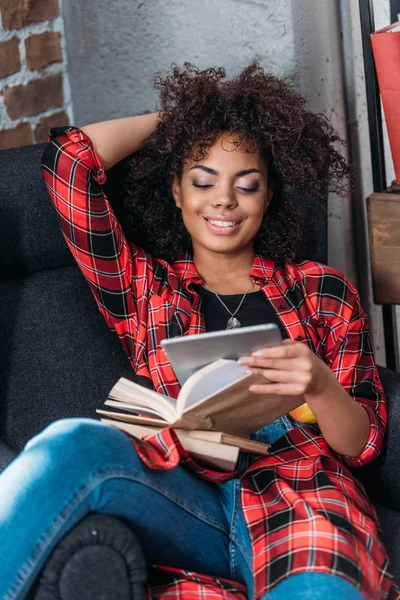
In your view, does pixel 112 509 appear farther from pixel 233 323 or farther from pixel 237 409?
pixel 233 323

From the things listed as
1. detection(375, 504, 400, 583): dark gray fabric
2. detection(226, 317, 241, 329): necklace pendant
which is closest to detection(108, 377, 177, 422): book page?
detection(226, 317, 241, 329): necklace pendant

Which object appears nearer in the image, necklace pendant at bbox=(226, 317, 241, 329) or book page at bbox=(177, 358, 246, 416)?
book page at bbox=(177, 358, 246, 416)

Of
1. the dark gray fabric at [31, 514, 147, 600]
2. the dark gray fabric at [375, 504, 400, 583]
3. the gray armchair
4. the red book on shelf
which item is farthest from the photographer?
the red book on shelf

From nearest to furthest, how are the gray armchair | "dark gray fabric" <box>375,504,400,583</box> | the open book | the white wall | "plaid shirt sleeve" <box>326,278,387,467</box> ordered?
the open book → "dark gray fabric" <box>375,504,400,583</box> → "plaid shirt sleeve" <box>326,278,387,467</box> → the gray armchair → the white wall

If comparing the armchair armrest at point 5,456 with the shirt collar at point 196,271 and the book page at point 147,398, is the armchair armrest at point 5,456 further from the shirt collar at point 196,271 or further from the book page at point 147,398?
the shirt collar at point 196,271

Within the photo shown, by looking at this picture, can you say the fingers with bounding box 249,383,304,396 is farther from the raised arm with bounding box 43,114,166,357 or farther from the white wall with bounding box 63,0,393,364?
the white wall with bounding box 63,0,393,364

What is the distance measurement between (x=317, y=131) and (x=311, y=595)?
0.90m

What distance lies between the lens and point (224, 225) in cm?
141

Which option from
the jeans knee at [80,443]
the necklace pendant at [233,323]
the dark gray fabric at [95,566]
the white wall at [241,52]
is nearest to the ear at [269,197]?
the necklace pendant at [233,323]

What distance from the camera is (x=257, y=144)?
143 cm

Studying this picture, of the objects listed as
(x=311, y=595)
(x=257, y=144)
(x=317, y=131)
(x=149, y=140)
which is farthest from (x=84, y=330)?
(x=311, y=595)

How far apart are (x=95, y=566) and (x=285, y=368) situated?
14.1 inches

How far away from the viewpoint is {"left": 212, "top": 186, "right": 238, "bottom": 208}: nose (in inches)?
54.1

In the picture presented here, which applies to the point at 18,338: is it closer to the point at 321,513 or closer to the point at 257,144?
the point at 257,144
